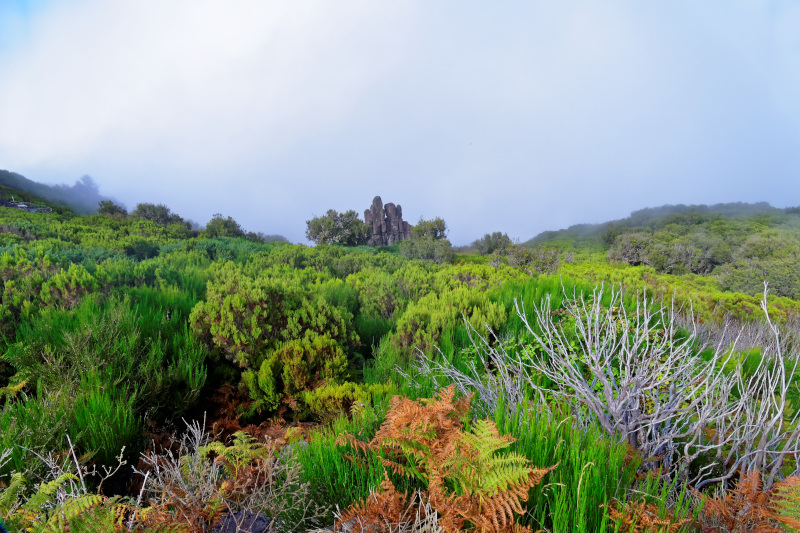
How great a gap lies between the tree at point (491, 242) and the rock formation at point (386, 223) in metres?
22.7

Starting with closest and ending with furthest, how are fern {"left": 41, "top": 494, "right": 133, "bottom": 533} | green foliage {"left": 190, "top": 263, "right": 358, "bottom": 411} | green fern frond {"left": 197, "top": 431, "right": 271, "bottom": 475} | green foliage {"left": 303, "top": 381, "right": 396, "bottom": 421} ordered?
1. fern {"left": 41, "top": 494, "right": 133, "bottom": 533}
2. green fern frond {"left": 197, "top": 431, "right": 271, "bottom": 475}
3. green foliage {"left": 303, "top": 381, "right": 396, "bottom": 421}
4. green foliage {"left": 190, "top": 263, "right": 358, "bottom": 411}

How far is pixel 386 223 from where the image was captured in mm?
64875

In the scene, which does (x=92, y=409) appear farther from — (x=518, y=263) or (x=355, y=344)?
(x=518, y=263)

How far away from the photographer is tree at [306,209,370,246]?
156 feet

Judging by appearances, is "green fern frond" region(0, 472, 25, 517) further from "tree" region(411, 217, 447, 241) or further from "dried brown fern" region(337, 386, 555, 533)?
"tree" region(411, 217, 447, 241)

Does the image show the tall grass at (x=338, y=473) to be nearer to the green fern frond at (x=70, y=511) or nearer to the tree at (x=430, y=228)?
the green fern frond at (x=70, y=511)

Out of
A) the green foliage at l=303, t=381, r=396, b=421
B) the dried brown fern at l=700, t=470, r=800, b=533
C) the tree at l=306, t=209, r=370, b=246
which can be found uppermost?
the tree at l=306, t=209, r=370, b=246

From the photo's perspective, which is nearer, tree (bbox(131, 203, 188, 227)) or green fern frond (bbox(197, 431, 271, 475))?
green fern frond (bbox(197, 431, 271, 475))

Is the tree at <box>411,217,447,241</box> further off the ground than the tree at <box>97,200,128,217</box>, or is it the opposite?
the tree at <box>411,217,447,241</box>

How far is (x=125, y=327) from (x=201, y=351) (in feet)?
2.67

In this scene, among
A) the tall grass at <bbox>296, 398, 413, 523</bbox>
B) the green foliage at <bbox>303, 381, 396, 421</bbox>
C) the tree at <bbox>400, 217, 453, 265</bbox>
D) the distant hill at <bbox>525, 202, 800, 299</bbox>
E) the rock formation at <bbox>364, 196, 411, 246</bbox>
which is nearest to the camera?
the tall grass at <bbox>296, 398, 413, 523</bbox>

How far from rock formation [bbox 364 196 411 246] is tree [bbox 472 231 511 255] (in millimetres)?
22693

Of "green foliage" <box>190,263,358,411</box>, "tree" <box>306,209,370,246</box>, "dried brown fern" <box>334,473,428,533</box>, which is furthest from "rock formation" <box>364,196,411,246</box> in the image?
"dried brown fern" <box>334,473,428,533</box>

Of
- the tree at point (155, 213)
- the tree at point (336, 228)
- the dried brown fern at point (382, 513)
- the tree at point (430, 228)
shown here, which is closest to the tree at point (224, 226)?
the tree at point (155, 213)
